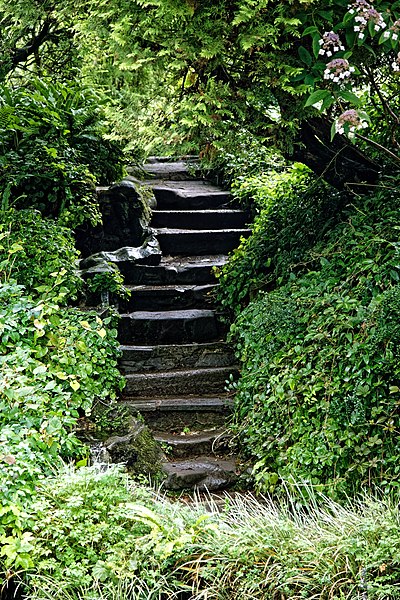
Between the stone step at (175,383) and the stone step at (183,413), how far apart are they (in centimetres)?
25

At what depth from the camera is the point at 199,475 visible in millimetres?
4719

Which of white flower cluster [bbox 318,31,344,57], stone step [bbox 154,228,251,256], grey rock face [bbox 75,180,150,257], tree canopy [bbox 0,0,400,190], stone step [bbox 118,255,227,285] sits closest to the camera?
white flower cluster [bbox 318,31,344,57]

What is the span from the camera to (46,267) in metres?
A: 5.11

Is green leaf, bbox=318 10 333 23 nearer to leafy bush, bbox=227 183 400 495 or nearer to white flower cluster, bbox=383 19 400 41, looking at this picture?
white flower cluster, bbox=383 19 400 41

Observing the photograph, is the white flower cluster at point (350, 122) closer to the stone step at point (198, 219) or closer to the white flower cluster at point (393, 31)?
the white flower cluster at point (393, 31)

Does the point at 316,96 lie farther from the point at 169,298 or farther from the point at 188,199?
the point at 188,199

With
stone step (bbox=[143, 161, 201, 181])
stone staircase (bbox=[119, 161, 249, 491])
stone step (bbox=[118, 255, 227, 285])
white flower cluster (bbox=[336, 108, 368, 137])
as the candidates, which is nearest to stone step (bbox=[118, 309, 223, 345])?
stone staircase (bbox=[119, 161, 249, 491])

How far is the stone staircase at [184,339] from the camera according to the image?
16.6 ft

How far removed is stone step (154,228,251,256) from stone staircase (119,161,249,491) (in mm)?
11

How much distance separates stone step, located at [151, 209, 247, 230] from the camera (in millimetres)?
7992

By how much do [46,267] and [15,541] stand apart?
2553 millimetres

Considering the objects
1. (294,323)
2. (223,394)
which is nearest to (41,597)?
(294,323)

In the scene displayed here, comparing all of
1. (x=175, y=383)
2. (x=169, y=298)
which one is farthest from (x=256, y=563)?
(x=169, y=298)

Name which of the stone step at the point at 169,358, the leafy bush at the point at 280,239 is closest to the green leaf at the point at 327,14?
the leafy bush at the point at 280,239
